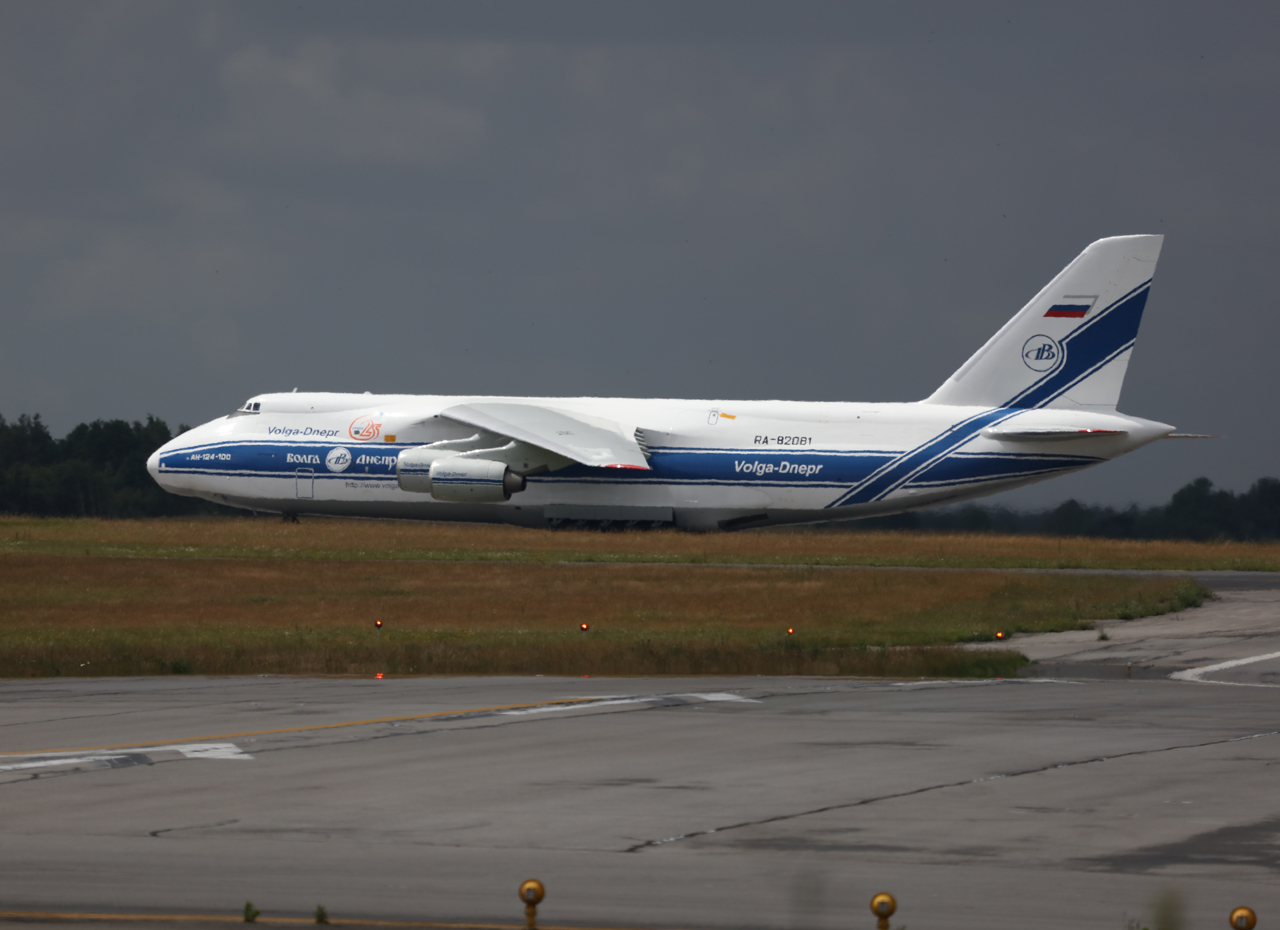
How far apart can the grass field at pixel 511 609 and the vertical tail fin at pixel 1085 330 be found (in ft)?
24.8

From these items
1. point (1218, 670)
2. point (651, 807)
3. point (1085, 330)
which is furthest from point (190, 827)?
point (1085, 330)

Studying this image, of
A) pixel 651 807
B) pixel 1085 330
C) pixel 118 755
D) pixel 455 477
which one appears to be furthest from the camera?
pixel 1085 330

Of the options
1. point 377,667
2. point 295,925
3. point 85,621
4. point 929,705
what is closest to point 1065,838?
point 295,925

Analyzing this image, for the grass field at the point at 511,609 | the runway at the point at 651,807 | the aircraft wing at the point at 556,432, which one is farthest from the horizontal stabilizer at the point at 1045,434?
the runway at the point at 651,807

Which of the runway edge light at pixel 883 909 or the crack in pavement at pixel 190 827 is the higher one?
the runway edge light at pixel 883 909

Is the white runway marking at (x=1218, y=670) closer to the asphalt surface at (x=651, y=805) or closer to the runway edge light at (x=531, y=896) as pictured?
the asphalt surface at (x=651, y=805)

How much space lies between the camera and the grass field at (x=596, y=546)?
44.0m

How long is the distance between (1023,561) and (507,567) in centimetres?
1567

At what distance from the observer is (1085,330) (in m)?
50.5

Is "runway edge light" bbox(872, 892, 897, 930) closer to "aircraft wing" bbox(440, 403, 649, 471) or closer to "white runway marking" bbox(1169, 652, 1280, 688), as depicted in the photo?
"white runway marking" bbox(1169, 652, 1280, 688)

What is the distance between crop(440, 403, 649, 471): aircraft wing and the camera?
48.5 metres

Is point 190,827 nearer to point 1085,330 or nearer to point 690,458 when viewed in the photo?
point 690,458

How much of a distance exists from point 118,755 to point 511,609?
17.9 metres

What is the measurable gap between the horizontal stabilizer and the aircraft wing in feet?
36.2
